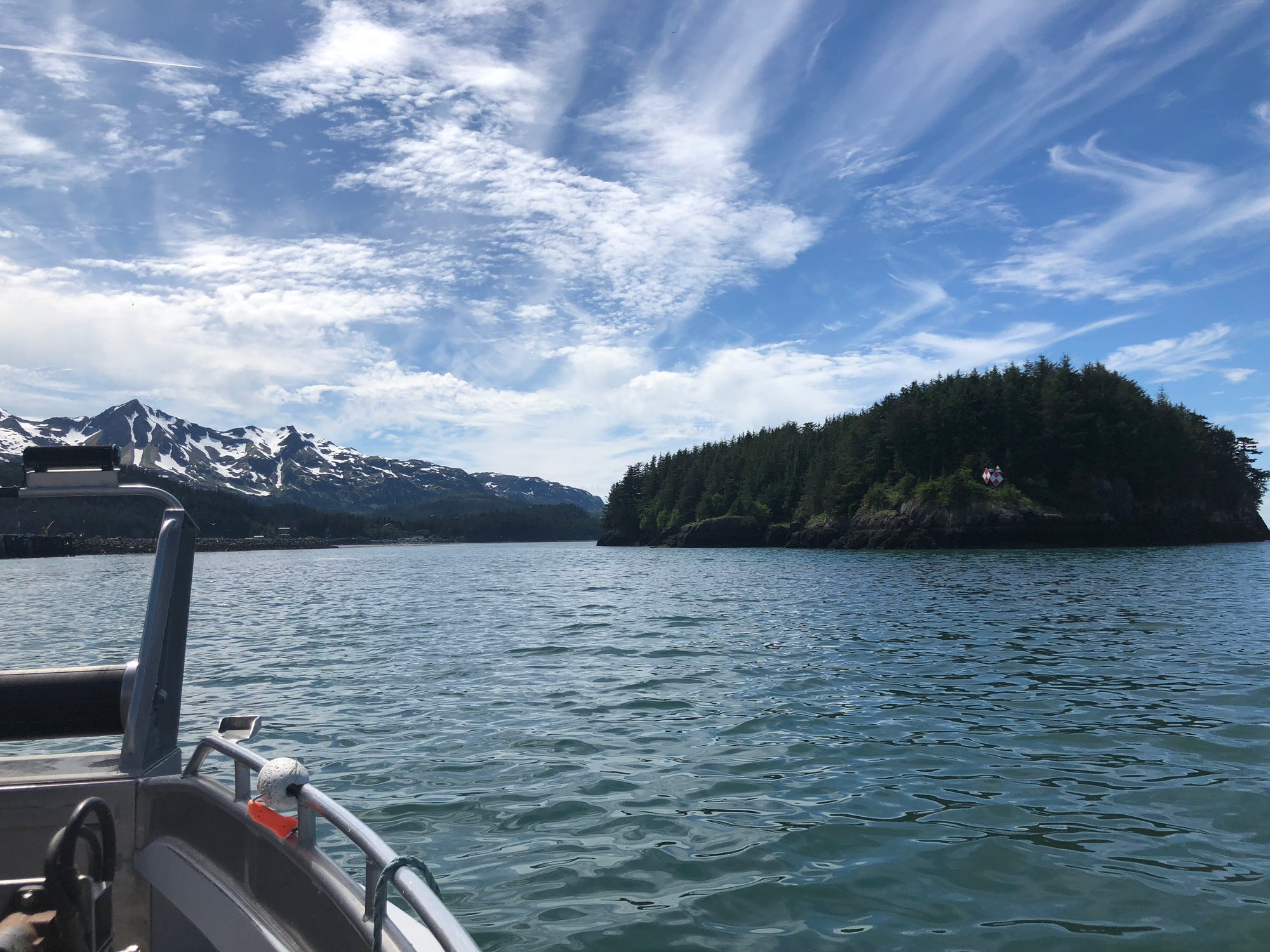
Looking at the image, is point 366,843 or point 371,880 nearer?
point 366,843

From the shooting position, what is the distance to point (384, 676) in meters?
16.8

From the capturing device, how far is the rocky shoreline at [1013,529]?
3526 inches

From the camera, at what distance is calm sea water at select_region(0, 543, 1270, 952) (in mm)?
6129

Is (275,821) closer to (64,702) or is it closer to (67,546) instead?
(64,702)

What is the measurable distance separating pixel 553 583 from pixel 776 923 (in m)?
44.8

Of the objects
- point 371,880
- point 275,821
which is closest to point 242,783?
point 275,821

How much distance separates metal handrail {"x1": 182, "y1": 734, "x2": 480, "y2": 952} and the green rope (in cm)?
2

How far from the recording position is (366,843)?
3.03 metres

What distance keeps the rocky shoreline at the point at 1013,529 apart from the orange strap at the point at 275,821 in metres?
93.8

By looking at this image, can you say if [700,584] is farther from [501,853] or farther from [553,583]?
[501,853]

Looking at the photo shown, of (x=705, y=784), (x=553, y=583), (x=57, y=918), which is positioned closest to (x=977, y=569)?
A: (x=553, y=583)

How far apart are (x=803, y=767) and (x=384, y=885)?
25.1 ft

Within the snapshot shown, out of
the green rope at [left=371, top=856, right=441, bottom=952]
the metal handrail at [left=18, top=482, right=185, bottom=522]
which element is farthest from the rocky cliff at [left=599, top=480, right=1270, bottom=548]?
the green rope at [left=371, top=856, right=441, bottom=952]

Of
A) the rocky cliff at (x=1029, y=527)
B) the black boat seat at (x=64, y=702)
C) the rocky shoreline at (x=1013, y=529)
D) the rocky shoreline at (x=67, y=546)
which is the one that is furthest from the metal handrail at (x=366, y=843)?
the rocky shoreline at (x=67, y=546)
